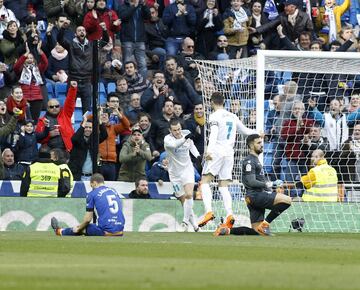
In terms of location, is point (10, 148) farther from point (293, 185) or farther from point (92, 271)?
point (92, 271)

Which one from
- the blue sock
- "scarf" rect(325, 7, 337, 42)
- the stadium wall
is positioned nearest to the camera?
the blue sock

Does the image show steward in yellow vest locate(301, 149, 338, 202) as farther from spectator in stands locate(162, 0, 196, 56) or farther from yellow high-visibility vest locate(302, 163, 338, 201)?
spectator in stands locate(162, 0, 196, 56)

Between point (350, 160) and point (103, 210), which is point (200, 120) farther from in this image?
point (103, 210)

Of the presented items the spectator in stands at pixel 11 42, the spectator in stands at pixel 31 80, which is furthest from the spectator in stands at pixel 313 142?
the spectator in stands at pixel 11 42

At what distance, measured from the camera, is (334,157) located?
25.8m

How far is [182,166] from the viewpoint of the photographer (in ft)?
76.8

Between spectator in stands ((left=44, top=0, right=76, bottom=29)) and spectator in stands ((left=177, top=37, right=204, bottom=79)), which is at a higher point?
spectator in stands ((left=44, top=0, right=76, bottom=29))

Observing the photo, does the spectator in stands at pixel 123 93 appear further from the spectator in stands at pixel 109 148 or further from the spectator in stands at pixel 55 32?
the spectator in stands at pixel 55 32

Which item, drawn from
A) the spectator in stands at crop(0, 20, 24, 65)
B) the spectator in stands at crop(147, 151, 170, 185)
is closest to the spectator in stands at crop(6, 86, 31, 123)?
the spectator in stands at crop(0, 20, 24, 65)

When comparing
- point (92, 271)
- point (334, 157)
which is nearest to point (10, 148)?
point (334, 157)

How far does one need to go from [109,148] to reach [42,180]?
2.46 m

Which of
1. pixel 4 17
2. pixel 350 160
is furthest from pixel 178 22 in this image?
pixel 350 160

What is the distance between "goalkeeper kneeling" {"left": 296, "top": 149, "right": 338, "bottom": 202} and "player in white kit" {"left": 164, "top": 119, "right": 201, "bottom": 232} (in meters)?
2.56

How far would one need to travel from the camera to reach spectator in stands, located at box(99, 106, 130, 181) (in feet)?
83.9
